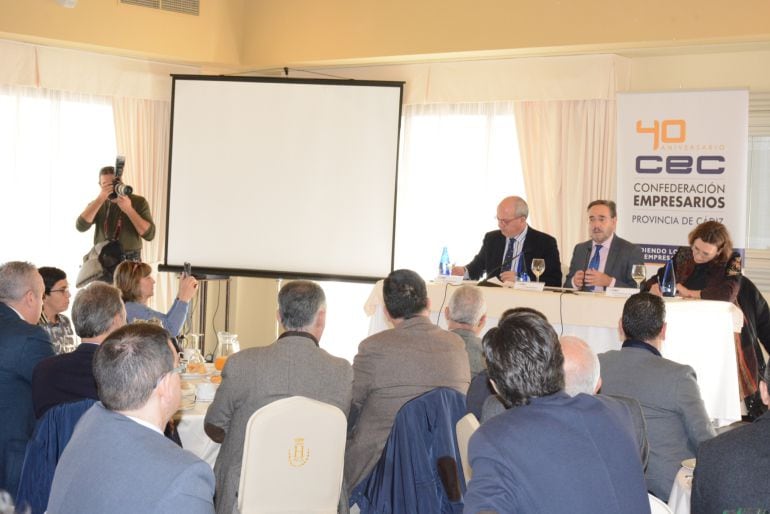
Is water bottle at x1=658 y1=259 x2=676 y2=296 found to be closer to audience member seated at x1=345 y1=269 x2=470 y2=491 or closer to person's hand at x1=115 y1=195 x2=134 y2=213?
audience member seated at x1=345 y1=269 x2=470 y2=491

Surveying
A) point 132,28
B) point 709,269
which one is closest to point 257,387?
point 709,269

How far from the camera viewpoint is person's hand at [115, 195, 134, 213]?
7426 mm

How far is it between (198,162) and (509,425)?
20.6ft

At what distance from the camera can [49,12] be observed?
753 centimetres

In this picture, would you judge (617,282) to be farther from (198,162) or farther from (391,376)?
(198,162)

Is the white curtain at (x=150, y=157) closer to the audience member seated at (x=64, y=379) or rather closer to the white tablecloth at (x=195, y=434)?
the white tablecloth at (x=195, y=434)

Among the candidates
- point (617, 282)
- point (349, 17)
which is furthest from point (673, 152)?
point (349, 17)

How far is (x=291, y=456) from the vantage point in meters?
3.31

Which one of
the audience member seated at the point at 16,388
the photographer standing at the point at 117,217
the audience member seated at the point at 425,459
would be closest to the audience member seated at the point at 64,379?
the audience member seated at the point at 16,388

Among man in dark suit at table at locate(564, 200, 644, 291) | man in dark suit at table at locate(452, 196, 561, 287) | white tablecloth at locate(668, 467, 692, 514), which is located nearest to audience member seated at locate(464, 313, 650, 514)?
white tablecloth at locate(668, 467, 692, 514)

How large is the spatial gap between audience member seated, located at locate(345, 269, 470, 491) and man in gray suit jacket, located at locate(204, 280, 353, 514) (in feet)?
0.93

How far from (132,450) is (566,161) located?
6.28 meters

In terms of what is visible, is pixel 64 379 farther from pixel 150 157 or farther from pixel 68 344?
pixel 150 157

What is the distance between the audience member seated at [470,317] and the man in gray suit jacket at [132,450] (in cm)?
231
